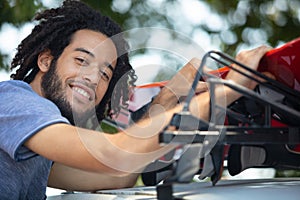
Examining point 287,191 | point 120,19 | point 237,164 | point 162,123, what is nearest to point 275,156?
point 237,164

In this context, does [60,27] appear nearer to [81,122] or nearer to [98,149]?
[81,122]

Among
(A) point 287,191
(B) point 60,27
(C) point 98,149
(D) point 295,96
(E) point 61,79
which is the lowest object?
(A) point 287,191

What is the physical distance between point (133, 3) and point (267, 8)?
1.45 meters

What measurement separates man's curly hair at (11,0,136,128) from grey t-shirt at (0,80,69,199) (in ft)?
1.72

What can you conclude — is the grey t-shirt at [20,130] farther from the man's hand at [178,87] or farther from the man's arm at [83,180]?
the man's hand at [178,87]

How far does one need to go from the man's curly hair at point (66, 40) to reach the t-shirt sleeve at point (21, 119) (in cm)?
65

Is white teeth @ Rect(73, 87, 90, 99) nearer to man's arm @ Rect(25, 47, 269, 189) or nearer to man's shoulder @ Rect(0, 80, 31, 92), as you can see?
man's shoulder @ Rect(0, 80, 31, 92)

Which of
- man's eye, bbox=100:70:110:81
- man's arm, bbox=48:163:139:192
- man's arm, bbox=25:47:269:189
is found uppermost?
man's eye, bbox=100:70:110:81

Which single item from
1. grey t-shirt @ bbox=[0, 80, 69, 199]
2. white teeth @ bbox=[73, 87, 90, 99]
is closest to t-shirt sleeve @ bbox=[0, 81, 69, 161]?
grey t-shirt @ bbox=[0, 80, 69, 199]

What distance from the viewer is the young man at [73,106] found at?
2.03 metres

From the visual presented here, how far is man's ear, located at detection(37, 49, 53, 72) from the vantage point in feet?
9.60

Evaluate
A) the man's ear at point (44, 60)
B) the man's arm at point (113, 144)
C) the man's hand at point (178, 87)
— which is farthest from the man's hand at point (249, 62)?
the man's ear at point (44, 60)

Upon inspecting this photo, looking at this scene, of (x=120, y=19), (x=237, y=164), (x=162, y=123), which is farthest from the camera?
(x=120, y=19)

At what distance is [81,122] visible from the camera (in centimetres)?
258
